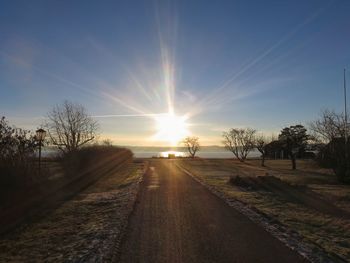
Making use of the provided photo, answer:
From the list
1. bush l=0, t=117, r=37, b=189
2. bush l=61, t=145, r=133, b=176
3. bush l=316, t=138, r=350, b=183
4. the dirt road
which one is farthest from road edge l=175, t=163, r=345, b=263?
bush l=61, t=145, r=133, b=176

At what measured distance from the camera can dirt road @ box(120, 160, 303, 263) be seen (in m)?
7.62

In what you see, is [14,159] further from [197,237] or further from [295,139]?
[295,139]

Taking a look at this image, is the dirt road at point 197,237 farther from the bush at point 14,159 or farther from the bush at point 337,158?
the bush at point 337,158

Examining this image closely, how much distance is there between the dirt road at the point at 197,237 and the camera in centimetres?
762

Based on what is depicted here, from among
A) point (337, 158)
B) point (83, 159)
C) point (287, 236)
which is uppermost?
point (83, 159)

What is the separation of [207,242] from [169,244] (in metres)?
0.80

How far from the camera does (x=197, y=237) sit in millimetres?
9250

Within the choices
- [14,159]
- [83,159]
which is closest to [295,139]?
[83,159]

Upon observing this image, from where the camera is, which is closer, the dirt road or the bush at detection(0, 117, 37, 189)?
the dirt road

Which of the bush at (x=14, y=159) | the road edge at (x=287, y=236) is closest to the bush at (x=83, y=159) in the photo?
the bush at (x=14, y=159)

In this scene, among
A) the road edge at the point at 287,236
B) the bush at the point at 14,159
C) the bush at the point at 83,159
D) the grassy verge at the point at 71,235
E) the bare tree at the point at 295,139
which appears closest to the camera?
the road edge at the point at 287,236

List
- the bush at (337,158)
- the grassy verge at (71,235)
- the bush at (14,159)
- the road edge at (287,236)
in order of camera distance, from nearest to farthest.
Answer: the road edge at (287,236)
the grassy verge at (71,235)
the bush at (14,159)
the bush at (337,158)

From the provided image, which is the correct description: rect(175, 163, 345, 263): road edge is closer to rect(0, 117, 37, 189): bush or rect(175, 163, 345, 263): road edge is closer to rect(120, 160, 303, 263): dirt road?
rect(120, 160, 303, 263): dirt road

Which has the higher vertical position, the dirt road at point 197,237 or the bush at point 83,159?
the bush at point 83,159
